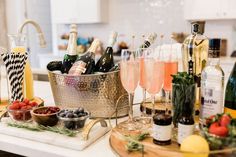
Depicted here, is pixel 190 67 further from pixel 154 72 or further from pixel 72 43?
pixel 72 43

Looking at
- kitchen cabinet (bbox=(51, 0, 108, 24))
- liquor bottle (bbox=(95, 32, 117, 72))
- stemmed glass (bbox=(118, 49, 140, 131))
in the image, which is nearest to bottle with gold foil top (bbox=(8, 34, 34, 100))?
liquor bottle (bbox=(95, 32, 117, 72))

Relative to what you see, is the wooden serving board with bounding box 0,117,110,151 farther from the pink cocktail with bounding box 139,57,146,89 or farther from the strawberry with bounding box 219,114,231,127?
the strawberry with bounding box 219,114,231,127

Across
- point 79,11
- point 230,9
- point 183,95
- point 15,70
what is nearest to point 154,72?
point 183,95

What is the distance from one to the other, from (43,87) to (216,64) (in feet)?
3.80

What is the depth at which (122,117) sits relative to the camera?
49.1 inches

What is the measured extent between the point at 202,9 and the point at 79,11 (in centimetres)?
179

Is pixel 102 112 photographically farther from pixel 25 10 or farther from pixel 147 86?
pixel 25 10

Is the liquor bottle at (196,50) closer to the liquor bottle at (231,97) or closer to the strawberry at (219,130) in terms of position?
the liquor bottle at (231,97)

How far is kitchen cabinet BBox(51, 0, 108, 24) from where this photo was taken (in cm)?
423

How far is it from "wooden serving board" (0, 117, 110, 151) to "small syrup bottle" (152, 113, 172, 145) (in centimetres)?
22

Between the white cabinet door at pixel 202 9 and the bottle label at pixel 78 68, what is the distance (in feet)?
9.23

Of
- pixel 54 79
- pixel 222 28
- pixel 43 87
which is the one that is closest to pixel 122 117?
pixel 54 79

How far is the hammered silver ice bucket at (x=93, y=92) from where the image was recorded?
117 cm

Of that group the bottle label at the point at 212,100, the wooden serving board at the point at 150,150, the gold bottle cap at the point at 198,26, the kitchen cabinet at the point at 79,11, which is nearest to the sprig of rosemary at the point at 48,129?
the wooden serving board at the point at 150,150
